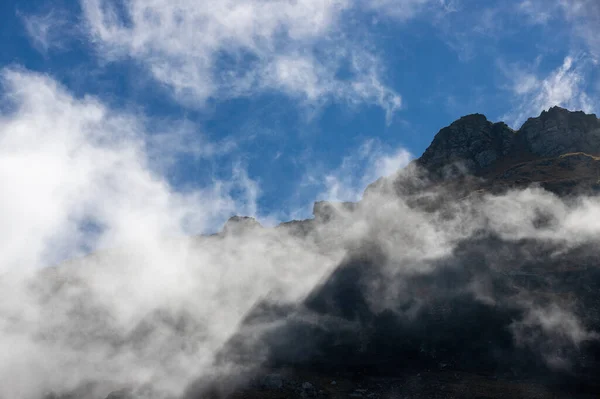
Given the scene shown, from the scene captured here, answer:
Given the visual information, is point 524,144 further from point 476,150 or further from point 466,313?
point 466,313

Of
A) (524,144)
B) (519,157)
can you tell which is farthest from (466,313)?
(524,144)

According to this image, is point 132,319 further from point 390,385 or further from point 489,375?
point 489,375

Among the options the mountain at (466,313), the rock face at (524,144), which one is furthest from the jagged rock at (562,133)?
the mountain at (466,313)

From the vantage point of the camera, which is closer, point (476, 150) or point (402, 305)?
point (402, 305)

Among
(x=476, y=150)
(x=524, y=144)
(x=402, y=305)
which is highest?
(x=524, y=144)

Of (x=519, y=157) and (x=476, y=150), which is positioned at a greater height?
(x=476, y=150)

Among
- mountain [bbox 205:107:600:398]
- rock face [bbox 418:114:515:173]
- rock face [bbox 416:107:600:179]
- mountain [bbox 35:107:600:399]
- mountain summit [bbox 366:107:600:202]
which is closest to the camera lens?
mountain [bbox 205:107:600:398]

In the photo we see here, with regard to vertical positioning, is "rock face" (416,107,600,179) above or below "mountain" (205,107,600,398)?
above

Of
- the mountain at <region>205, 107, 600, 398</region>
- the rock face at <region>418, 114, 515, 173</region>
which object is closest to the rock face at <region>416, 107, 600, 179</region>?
the rock face at <region>418, 114, 515, 173</region>

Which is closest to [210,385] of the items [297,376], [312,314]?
[297,376]

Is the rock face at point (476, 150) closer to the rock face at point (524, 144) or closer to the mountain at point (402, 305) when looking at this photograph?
the rock face at point (524, 144)

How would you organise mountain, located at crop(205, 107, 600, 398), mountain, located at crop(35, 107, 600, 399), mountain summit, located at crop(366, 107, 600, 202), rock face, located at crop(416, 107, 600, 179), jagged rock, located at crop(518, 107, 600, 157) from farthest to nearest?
1. rock face, located at crop(416, 107, 600, 179)
2. jagged rock, located at crop(518, 107, 600, 157)
3. mountain summit, located at crop(366, 107, 600, 202)
4. mountain, located at crop(35, 107, 600, 399)
5. mountain, located at crop(205, 107, 600, 398)

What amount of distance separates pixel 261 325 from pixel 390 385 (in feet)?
109

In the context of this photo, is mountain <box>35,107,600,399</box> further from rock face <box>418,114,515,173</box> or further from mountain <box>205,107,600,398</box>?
rock face <box>418,114,515,173</box>
